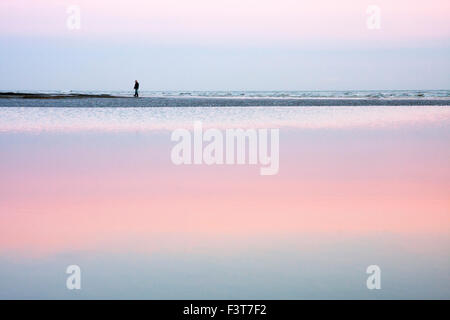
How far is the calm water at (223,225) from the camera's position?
5.60m

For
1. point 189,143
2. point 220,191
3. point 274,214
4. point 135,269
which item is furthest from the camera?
point 189,143

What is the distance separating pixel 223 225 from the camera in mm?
7449

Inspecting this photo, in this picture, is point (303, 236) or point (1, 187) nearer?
point (303, 236)

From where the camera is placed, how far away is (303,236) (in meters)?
7.00

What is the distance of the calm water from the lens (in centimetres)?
560

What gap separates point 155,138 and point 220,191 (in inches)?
293

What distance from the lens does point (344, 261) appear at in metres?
6.16
